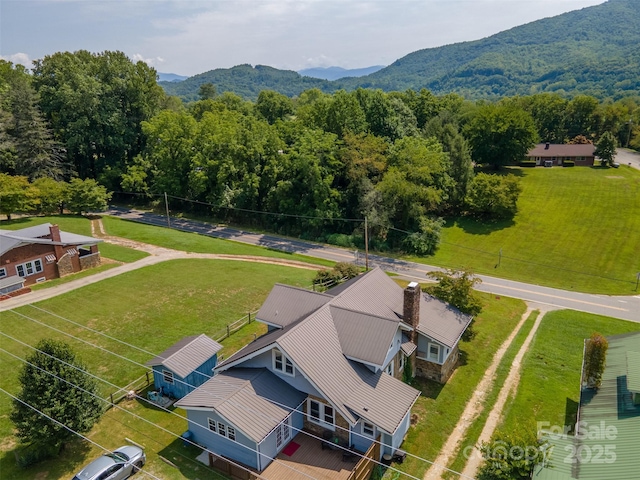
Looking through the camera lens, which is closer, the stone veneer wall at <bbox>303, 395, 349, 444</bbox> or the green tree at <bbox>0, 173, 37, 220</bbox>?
the stone veneer wall at <bbox>303, 395, 349, 444</bbox>

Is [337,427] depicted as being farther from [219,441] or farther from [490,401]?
[490,401]

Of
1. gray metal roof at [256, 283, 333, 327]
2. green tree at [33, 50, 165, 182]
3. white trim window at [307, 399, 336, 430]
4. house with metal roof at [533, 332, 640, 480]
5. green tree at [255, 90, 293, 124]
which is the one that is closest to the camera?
house with metal roof at [533, 332, 640, 480]

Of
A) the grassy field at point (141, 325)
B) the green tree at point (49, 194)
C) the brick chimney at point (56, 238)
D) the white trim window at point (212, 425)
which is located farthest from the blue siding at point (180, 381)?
the green tree at point (49, 194)

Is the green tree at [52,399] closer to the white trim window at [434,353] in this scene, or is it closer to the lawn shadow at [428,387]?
the lawn shadow at [428,387]

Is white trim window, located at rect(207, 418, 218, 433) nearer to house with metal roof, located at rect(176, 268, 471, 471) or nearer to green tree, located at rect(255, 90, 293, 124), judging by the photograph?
house with metal roof, located at rect(176, 268, 471, 471)

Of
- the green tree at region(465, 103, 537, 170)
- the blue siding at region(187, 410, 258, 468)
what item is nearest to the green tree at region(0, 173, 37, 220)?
the blue siding at region(187, 410, 258, 468)

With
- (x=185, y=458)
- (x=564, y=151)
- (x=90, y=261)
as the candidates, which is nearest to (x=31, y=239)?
(x=90, y=261)
